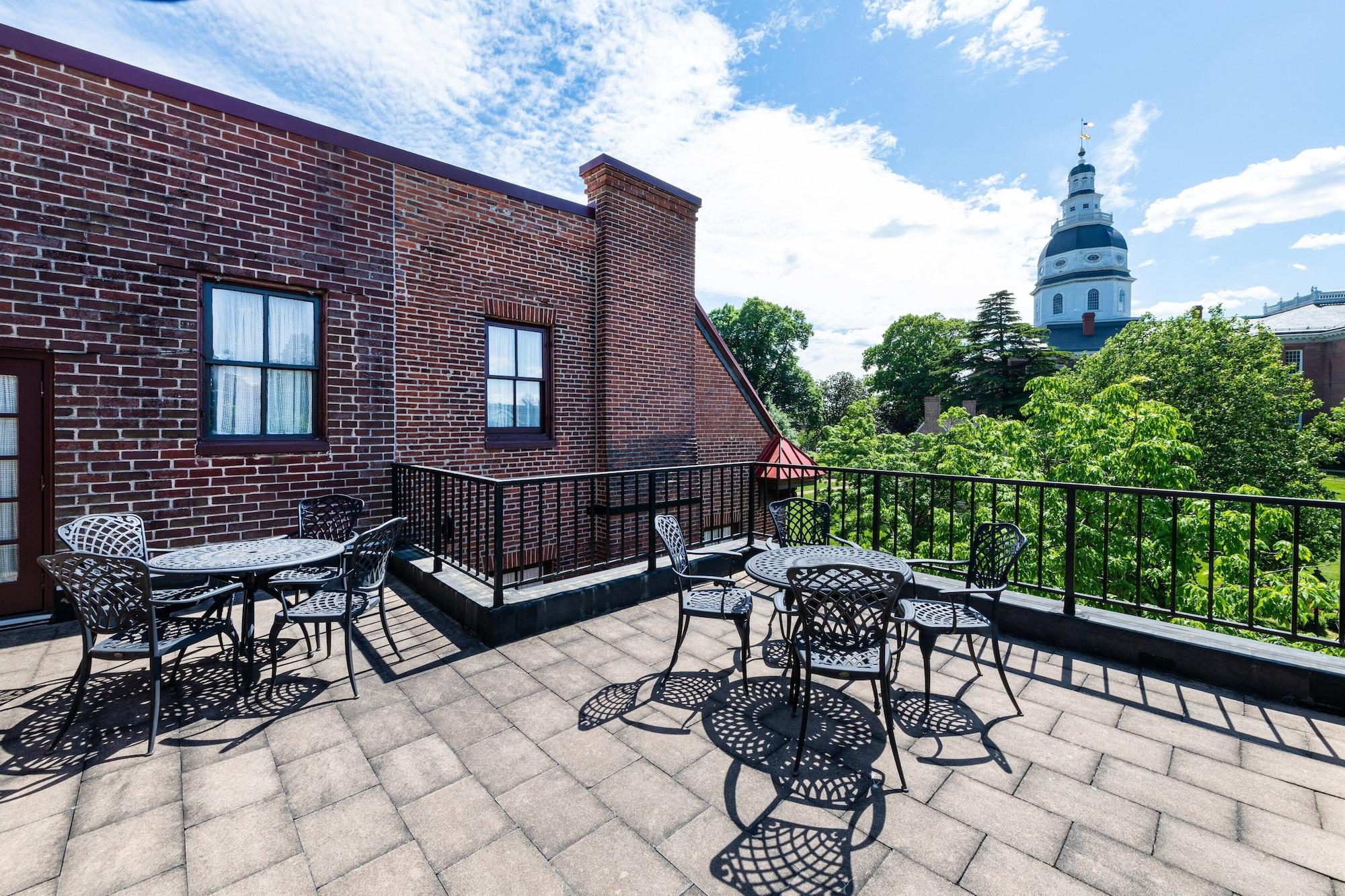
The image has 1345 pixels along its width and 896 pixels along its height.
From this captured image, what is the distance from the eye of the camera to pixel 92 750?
2.24 m

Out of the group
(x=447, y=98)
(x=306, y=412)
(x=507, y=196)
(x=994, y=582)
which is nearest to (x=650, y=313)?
(x=507, y=196)

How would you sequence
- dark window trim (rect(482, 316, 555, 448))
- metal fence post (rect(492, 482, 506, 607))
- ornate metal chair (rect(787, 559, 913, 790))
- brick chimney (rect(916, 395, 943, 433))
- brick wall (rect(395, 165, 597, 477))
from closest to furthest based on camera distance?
ornate metal chair (rect(787, 559, 913, 790)) < metal fence post (rect(492, 482, 506, 607)) < brick wall (rect(395, 165, 597, 477)) < dark window trim (rect(482, 316, 555, 448)) < brick chimney (rect(916, 395, 943, 433))

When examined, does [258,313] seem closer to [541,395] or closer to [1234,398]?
[541,395]

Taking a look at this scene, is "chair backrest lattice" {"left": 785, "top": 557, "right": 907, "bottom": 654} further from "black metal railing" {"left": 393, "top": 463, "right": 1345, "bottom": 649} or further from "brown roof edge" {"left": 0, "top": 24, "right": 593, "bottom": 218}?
"brown roof edge" {"left": 0, "top": 24, "right": 593, "bottom": 218}

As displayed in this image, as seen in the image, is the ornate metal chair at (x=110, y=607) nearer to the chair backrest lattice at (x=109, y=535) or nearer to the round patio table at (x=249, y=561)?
the round patio table at (x=249, y=561)

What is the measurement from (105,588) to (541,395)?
4462mm

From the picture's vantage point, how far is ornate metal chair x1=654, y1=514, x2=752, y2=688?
2.84 metres

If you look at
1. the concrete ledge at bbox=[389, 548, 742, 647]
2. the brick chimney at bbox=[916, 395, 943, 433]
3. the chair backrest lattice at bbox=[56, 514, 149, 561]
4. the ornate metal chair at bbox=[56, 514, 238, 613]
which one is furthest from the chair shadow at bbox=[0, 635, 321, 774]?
the brick chimney at bbox=[916, 395, 943, 433]

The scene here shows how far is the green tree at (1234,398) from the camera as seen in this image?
51.5ft

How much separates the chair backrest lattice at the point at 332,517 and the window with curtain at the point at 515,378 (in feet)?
5.77

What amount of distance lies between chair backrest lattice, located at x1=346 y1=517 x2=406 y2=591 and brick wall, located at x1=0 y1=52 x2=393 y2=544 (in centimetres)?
202

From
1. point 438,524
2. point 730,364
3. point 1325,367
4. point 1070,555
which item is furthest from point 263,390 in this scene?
point 1325,367

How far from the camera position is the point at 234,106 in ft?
14.2

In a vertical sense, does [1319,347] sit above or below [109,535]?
above
